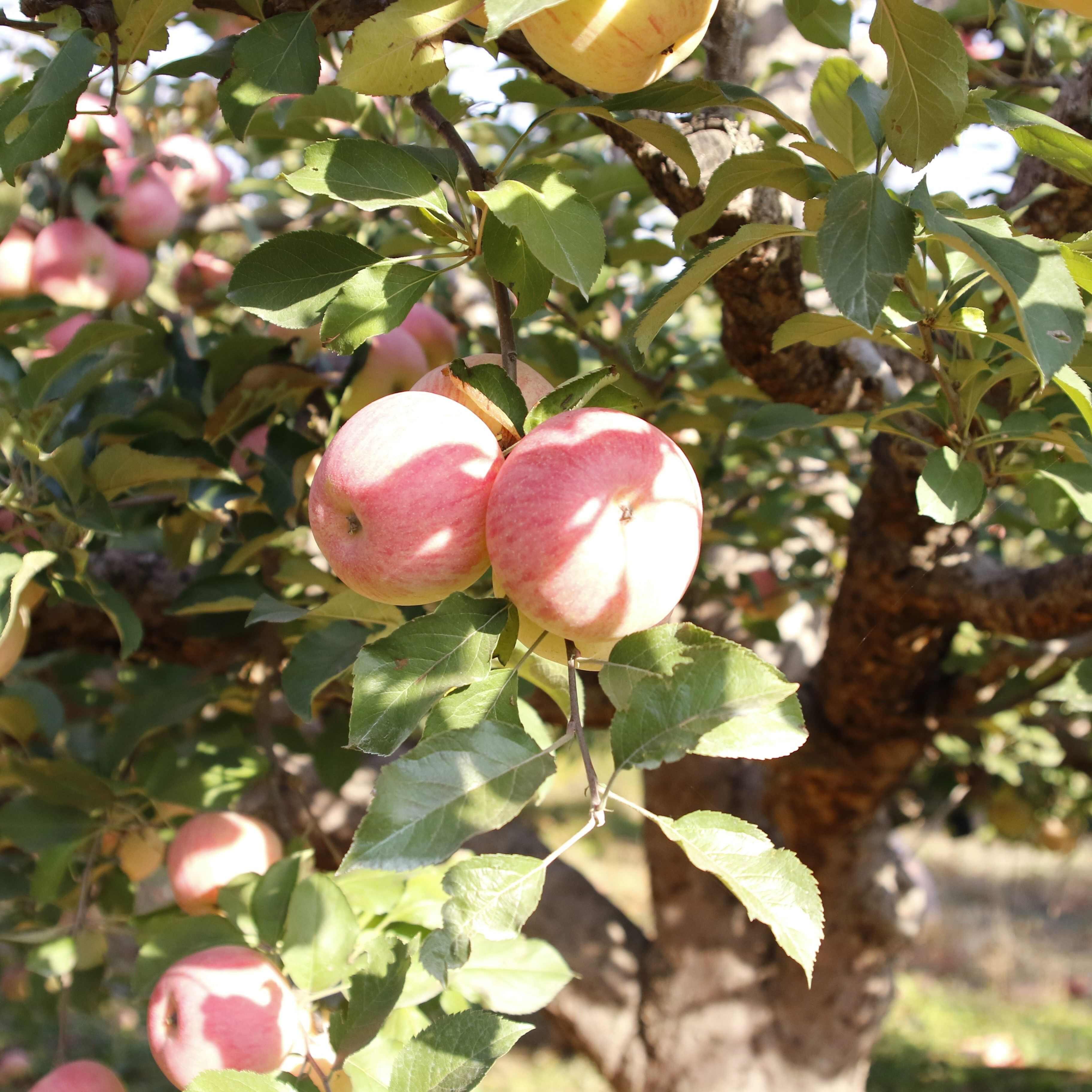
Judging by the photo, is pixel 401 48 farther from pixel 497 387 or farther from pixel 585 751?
Result: pixel 585 751

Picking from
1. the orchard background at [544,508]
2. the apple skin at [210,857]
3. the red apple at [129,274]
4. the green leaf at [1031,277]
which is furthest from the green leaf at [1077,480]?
the red apple at [129,274]

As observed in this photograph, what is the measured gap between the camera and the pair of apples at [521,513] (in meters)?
0.52

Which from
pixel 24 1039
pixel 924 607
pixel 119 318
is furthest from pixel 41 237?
pixel 24 1039

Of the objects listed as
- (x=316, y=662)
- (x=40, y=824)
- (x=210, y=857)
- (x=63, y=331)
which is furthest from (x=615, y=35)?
(x=63, y=331)

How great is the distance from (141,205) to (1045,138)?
135 centimetres

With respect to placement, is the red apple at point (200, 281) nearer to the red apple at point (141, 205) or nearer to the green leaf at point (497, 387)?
the red apple at point (141, 205)

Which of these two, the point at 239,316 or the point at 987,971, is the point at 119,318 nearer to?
the point at 239,316

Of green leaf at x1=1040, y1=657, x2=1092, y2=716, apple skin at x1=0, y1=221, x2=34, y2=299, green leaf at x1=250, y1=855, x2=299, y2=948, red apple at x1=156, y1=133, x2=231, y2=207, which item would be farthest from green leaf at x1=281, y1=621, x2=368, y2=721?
red apple at x1=156, y1=133, x2=231, y2=207

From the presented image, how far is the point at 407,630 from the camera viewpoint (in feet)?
1.76

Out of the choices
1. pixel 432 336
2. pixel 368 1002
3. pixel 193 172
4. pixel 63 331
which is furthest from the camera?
pixel 193 172

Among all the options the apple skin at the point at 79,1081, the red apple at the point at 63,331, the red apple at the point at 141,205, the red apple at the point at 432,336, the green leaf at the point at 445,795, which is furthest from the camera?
the red apple at the point at 141,205

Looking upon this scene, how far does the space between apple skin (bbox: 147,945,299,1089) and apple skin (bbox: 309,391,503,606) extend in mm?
420

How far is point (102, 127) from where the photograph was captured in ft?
5.27

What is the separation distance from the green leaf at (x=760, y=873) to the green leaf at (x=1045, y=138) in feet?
1.32
